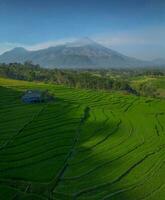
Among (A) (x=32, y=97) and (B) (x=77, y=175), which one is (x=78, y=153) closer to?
(B) (x=77, y=175)

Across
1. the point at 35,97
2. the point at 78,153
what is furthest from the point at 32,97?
the point at 78,153

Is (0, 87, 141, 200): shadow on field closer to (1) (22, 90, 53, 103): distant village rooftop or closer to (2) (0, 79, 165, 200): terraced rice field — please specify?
(2) (0, 79, 165, 200): terraced rice field

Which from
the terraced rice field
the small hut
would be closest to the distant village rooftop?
the small hut

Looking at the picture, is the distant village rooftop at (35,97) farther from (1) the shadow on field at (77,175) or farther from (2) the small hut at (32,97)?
(1) the shadow on field at (77,175)

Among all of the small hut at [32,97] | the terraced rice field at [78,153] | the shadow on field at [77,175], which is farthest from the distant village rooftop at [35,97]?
the shadow on field at [77,175]

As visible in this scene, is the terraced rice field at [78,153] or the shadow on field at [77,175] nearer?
the shadow on field at [77,175]

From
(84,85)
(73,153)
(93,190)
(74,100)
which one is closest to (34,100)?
(74,100)

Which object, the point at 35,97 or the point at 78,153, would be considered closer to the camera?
the point at 78,153

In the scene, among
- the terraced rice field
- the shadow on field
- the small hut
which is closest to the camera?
the shadow on field
